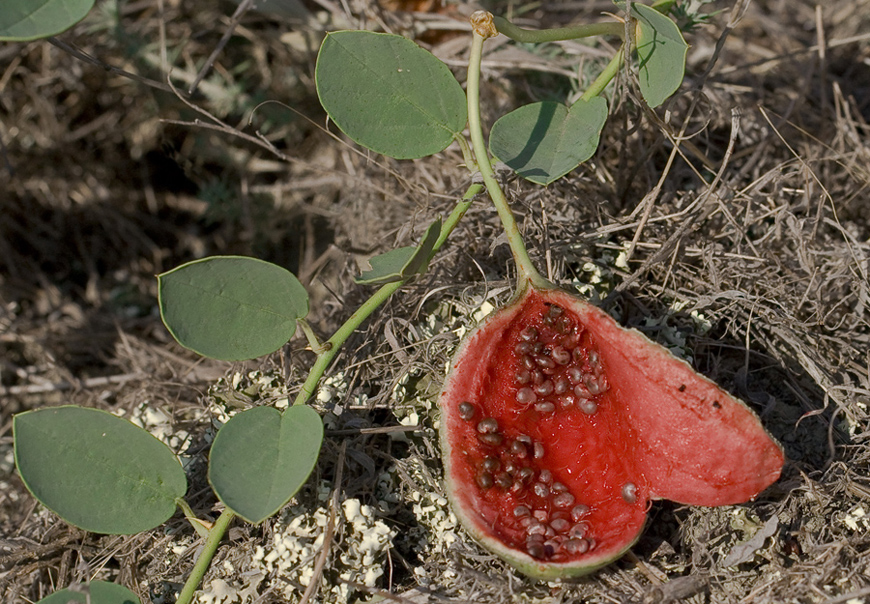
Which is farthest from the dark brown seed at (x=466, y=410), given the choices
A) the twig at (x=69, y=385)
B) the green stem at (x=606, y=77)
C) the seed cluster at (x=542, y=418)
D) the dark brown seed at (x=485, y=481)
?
the twig at (x=69, y=385)

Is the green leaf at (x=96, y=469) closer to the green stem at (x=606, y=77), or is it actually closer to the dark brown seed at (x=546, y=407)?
the dark brown seed at (x=546, y=407)

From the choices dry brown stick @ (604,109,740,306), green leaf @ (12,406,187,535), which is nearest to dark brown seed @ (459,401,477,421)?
dry brown stick @ (604,109,740,306)

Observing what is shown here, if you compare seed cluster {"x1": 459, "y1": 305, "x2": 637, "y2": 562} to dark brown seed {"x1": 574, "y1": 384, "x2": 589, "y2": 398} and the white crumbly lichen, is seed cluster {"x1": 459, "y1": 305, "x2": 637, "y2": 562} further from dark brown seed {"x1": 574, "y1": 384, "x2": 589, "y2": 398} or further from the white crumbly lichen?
the white crumbly lichen

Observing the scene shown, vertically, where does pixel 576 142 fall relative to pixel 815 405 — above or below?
above

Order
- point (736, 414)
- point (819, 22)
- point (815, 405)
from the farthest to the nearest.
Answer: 1. point (819, 22)
2. point (815, 405)
3. point (736, 414)

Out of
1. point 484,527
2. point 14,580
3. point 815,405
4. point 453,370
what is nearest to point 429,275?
point 453,370

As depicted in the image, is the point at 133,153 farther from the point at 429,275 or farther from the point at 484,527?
the point at 484,527
